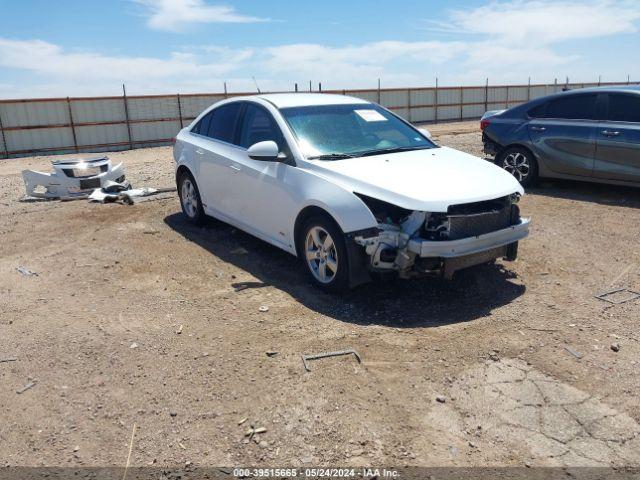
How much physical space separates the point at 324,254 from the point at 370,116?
73.4 inches

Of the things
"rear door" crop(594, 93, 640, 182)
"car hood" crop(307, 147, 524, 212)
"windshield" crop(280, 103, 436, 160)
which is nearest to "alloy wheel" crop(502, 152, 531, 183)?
"rear door" crop(594, 93, 640, 182)

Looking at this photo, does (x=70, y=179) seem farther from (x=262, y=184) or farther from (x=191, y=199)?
(x=262, y=184)

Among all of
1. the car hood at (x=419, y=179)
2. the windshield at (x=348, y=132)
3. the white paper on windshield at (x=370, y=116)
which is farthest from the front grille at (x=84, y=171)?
the car hood at (x=419, y=179)

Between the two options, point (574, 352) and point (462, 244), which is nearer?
point (574, 352)

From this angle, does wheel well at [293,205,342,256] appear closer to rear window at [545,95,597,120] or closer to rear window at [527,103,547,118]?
rear window at [545,95,597,120]

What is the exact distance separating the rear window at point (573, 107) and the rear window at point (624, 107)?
0.25 meters

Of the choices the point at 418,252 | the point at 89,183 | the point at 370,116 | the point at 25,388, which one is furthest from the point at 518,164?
the point at 25,388

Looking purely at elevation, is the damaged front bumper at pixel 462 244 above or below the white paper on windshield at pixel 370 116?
below

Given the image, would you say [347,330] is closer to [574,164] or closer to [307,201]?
[307,201]

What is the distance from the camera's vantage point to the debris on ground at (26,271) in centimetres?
547

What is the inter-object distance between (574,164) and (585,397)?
5.85m

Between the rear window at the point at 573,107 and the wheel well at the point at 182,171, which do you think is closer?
the wheel well at the point at 182,171

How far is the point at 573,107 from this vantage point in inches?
329

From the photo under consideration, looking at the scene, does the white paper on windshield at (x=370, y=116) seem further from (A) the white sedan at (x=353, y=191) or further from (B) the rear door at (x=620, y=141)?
(B) the rear door at (x=620, y=141)
